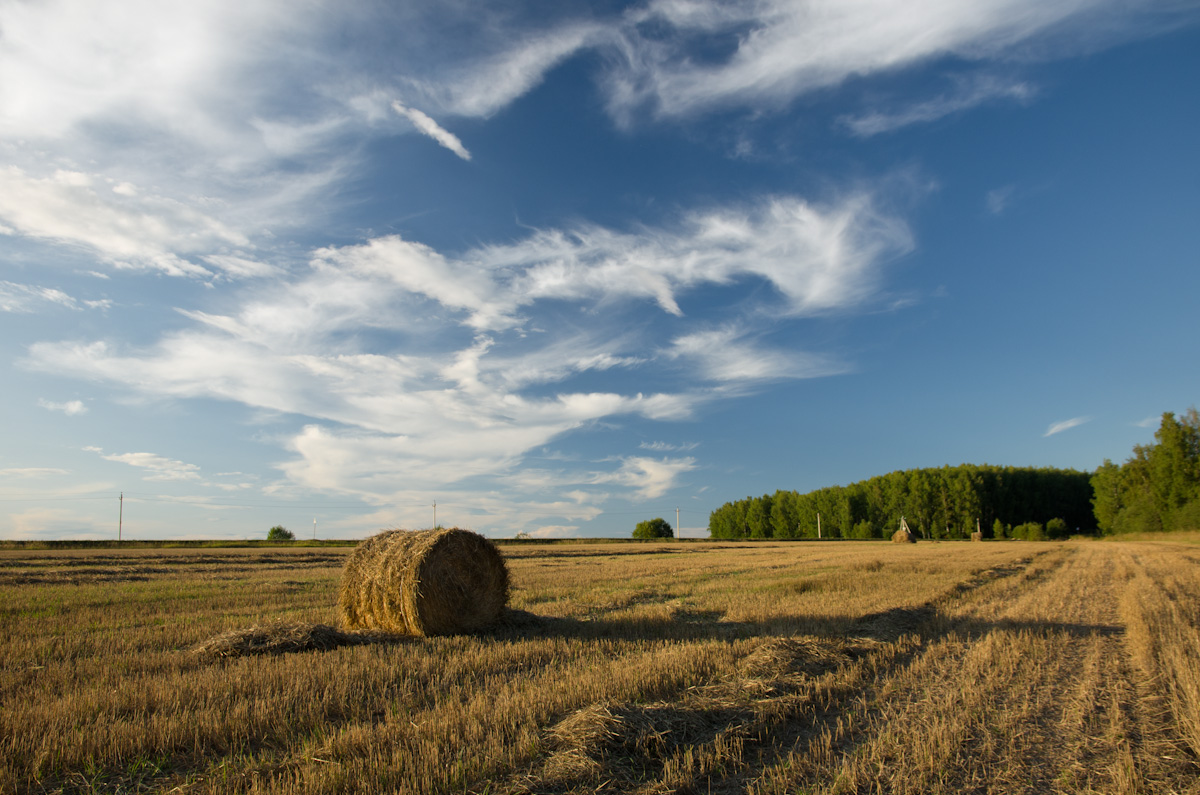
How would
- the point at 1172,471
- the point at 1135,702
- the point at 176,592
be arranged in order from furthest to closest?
the point at 1172,471, the point at 176,592, the point at 1135,702

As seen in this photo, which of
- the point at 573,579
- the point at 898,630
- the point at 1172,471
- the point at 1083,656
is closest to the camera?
the point at 1083,656

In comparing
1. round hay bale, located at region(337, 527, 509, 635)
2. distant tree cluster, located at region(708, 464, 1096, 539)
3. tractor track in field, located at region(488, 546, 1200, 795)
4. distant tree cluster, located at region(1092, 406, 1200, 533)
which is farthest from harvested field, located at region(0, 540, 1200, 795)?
distant tree cluster, located at region(708, 464, 1096, 539)

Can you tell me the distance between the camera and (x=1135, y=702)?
6.47 metres

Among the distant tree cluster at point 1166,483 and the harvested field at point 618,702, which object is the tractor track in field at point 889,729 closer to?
the harvested field at point 618,702

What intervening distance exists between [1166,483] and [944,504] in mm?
33082

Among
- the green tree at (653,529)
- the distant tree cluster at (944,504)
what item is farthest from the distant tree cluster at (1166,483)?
the green tree at (653,529)

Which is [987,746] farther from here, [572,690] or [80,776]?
[80,776]

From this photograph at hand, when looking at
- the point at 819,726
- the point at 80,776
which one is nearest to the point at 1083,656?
the point at 819,726

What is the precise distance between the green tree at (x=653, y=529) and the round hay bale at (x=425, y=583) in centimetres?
10358

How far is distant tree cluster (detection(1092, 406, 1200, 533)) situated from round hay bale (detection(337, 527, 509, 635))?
75.2 meters

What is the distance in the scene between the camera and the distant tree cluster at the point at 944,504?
99375mm

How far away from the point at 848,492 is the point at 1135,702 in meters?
115

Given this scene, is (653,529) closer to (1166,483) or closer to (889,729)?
(1166,483)

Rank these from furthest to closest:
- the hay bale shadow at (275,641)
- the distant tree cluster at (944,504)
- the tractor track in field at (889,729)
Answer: the distant tree cluster at (944,504), the hay bale shadow at (275,641), the tractor track in field at (889,729)
